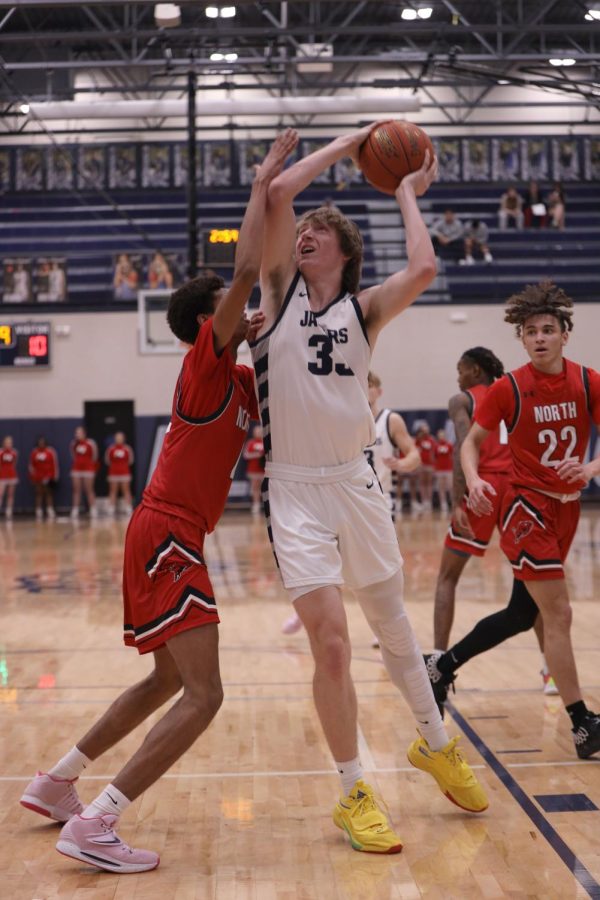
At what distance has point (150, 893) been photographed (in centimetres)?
303

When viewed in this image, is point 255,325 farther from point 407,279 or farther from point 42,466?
point 42,466

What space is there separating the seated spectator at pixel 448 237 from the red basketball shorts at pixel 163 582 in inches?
826

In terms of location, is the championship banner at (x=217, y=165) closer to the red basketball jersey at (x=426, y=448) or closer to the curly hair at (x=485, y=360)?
the red basketball jersey at (x=426, y=448)

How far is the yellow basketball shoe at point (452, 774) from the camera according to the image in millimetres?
3623

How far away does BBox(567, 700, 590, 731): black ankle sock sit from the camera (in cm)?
432

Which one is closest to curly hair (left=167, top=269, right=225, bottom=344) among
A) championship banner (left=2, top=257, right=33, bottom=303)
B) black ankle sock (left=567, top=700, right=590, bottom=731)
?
black ankle sock (left=567, top=700, right=590, bottom=731)

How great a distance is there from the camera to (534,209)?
24094 millimetres

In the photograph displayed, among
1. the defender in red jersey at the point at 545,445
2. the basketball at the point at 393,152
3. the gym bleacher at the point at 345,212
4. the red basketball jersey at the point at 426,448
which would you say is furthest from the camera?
the gym bleacher at the point at 345,212

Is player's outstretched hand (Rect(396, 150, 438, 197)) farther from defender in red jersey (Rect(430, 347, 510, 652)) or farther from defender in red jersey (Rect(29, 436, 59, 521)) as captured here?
defender in red jersey (Rect(29, 436, 59, 521))

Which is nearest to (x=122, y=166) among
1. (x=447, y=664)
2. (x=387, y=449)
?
(x=387, y=449)

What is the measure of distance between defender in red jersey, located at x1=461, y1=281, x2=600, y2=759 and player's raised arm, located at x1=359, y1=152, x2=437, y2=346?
104 centimetres

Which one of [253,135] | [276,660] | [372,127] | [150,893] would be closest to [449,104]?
[253,135]

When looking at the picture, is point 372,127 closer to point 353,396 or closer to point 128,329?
point 353,396

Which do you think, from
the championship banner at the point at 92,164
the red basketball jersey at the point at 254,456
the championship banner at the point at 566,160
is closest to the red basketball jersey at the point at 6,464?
the red basketball jersey at the point at 254,456
